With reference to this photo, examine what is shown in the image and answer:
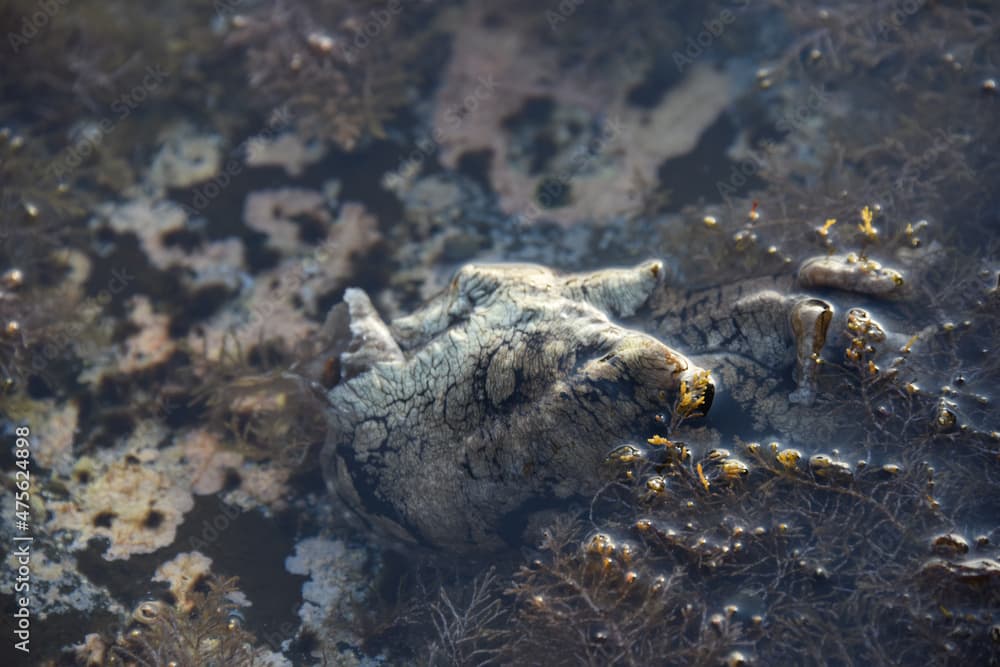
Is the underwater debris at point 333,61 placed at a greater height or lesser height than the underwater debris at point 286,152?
greater

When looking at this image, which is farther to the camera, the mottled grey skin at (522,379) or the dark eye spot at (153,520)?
the dark eye spot at (153,520)

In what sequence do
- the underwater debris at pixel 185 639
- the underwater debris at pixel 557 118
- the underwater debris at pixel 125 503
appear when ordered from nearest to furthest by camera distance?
the underwater debris at pixel 185 639, the underwater debris at pixel 125 503, the underwater debris at pixel 557 118

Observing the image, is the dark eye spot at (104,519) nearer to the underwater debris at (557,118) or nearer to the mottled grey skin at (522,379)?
the mottled grey skin at (522,379)

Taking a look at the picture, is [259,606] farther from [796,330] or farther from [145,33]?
[145,33]

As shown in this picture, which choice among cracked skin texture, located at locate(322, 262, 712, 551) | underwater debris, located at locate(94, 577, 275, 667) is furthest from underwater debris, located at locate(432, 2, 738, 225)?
underwater debris, located at locate(94, 577, 275, 667)

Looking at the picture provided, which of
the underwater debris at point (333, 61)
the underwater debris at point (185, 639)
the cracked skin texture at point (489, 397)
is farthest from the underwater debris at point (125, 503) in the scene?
the underwater debris at point (333, 61)

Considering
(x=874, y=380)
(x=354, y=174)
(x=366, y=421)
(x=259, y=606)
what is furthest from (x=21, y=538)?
(x=874, y=380)

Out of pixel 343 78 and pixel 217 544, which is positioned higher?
pixel 343 78

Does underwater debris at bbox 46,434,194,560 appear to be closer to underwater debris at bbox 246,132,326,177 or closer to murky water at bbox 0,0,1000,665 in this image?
murky water at bbox 0,0,1000,665
